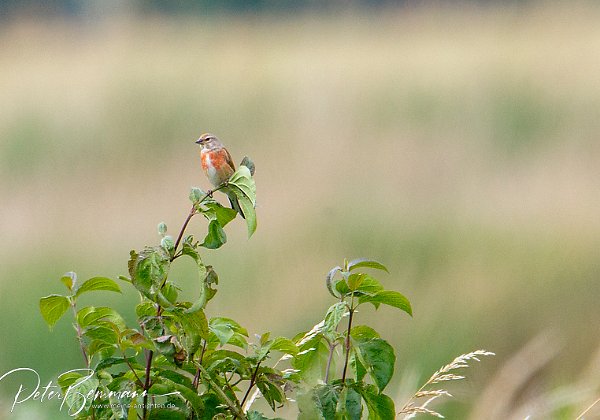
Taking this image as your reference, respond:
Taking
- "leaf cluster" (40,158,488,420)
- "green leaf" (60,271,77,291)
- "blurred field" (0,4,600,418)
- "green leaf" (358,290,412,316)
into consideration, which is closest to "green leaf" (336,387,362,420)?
"leaf cluster" (40,158,488,420)

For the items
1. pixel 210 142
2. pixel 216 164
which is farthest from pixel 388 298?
pixel 210 142

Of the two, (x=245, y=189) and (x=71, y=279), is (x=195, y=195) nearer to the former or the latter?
(x=245, y=189)

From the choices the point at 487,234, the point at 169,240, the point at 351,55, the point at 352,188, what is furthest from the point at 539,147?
the point at 169,240

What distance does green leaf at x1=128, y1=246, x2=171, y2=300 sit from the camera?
3.59 ft

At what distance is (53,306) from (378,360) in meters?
0.40

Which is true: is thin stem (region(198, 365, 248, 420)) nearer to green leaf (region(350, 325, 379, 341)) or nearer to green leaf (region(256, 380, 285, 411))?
green leaf (region(256, 380, 285, 411))

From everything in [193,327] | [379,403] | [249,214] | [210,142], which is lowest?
[379,403]

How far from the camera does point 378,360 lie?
3.89 feet

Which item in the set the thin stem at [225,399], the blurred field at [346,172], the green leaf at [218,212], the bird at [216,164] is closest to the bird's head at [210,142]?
the bird at [216,164]

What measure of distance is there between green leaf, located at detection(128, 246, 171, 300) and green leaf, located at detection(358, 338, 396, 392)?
0.86 ft

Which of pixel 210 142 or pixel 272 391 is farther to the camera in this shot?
pixel 210 142

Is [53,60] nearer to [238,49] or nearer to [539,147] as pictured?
[238,49]

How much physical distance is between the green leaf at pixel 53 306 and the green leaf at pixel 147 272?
13 cm

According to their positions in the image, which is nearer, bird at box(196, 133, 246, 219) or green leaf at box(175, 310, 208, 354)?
green leaf at box(175, 310, 208, 354)
